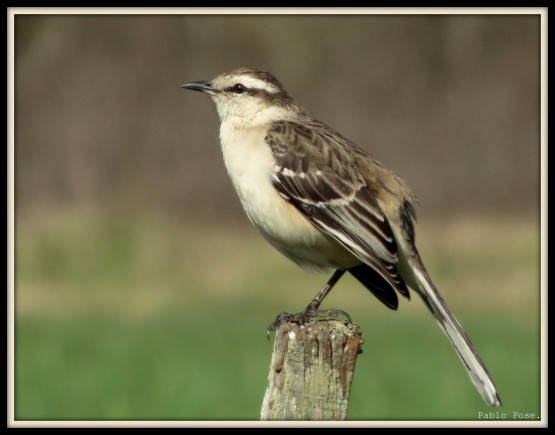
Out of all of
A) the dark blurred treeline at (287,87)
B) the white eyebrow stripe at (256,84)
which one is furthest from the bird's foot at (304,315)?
the dark blurred treeline at (287,87)

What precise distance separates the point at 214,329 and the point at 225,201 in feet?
27.5

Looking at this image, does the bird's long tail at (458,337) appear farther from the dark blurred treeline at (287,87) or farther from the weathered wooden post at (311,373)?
the dark blurred treeline at (287,87)

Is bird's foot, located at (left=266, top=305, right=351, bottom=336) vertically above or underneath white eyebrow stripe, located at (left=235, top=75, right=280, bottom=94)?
underneath

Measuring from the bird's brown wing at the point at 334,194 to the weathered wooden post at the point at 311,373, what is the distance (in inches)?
40.9

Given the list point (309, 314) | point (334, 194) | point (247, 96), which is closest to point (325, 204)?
point (334, 194)

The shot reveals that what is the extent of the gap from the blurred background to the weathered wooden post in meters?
6.48

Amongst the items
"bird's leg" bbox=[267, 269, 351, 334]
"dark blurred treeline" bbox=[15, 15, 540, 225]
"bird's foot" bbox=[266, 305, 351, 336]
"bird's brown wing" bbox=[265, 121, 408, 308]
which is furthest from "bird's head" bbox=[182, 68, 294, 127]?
"dark blurred treeline" bbox=[15, 15, 540, 225]

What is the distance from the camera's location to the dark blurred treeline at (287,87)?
93.0 ft

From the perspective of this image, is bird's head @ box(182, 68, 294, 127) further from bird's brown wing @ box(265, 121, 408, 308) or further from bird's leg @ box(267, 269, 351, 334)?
bird's leg @ box(267, 269, 351, 334)

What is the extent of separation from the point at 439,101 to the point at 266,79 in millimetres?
23072

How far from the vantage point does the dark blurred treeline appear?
28.4 metres

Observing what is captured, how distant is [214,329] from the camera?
770 inches

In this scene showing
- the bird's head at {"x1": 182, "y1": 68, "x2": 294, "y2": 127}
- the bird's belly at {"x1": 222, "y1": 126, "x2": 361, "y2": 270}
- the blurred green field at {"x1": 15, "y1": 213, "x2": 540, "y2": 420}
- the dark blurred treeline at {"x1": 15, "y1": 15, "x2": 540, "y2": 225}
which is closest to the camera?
the bird's belly at {"x1": 222, "y1": 126, "x2": 361, "y2": 270}

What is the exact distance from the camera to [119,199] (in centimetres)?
2666
